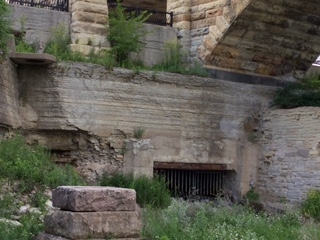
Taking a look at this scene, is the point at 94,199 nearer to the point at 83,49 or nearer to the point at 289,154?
the point at 83,49

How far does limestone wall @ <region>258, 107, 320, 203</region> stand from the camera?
13133 mm

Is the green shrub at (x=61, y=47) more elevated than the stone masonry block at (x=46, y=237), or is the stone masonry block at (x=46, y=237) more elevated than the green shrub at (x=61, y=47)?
the green shrub at (x=61, y=47)

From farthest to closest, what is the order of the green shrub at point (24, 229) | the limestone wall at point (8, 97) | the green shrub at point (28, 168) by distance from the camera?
the limestone wall at point (8, 97) < the green shrub at point (28, 168) < the green shrub at point (24, 229)

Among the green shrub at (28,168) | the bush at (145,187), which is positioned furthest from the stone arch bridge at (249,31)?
the green shrub at (28,168)

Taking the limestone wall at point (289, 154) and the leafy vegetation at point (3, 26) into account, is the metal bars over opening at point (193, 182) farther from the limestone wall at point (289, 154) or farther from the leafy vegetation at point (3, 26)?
the leafy vegetation at point (3, 26)

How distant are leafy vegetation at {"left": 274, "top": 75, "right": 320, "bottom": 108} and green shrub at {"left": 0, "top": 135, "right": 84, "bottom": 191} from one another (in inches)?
209

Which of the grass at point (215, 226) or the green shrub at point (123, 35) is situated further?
Result: the green shrub at point (123, 35)

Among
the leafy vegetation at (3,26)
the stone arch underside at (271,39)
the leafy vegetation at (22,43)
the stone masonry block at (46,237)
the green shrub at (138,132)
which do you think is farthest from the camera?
the stone arch underside at (271,39)

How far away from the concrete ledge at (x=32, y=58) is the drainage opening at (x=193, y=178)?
9.86ft

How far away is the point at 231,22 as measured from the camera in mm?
13750

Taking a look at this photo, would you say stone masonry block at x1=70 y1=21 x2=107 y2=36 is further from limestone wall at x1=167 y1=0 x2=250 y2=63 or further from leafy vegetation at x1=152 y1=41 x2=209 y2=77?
limestone wall at x1=167 y1=0 x2=250 y2=63

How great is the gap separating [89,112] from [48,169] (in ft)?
6.03

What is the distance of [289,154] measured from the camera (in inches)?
537

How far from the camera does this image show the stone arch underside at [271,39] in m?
14.0
